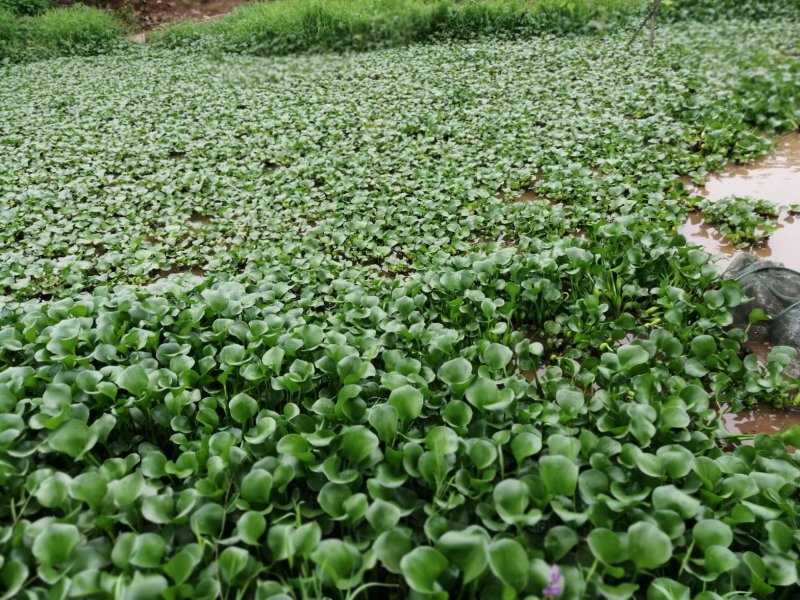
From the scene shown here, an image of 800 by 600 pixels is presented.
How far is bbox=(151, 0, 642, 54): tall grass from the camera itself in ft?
28.8

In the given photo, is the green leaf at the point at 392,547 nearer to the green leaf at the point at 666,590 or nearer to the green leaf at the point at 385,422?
the green leaf at the point at 385,422

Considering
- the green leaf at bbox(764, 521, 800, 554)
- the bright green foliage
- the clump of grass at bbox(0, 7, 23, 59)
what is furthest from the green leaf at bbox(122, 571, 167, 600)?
the clump of grass at bbox(0, 7, 23, 59)

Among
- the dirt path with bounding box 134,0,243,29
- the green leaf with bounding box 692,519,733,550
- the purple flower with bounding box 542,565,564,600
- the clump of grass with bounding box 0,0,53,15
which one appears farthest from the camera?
the dirt path with bounding box 134,0,243,29

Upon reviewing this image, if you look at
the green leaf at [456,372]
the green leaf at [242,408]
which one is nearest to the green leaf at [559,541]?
the green leaf at [456,372]

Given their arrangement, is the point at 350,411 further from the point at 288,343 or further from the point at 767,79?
the point at 767,79

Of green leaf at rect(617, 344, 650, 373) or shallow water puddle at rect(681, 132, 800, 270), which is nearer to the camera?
green leaf at rect(617, 344, 650, 373)

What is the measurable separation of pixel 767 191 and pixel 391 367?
3.54m

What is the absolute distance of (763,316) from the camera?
241 centimetres

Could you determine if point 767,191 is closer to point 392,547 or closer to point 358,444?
point 358,444

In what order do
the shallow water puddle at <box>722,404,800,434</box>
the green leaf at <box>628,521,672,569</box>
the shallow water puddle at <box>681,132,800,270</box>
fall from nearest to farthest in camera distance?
the green leaf at <box>628,521,672,569</box> → the shallow water puddle at <box>722,404,800,434</box> → the shallow water puddle at <box>681,132,800,270</box>

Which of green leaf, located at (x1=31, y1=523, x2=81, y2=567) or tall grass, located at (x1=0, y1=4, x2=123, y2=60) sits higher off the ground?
tall grass, located at (x1=0, y1=4, x2=123, y2=60)

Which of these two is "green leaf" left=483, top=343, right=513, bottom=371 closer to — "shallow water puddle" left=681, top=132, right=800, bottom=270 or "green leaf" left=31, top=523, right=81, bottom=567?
"green leaf" left=31, top=523, right=81, bottom=567

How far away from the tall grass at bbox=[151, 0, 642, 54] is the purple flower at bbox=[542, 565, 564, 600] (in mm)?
9070

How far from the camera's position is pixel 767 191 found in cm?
400
